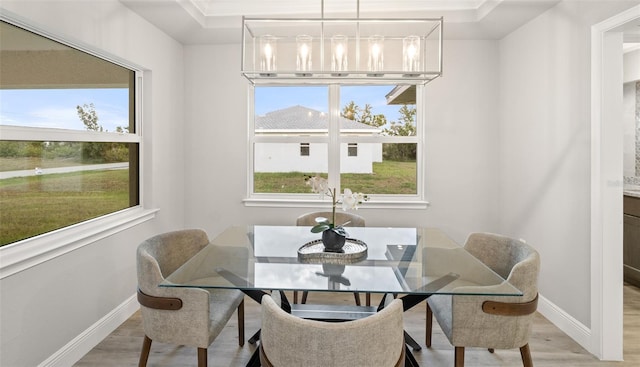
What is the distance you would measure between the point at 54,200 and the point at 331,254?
5.62 feet

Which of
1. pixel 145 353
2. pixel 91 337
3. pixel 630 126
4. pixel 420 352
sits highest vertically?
pixel 630 126

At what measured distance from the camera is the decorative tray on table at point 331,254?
2.09 meters

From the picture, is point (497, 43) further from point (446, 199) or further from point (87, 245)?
point (87, 245)

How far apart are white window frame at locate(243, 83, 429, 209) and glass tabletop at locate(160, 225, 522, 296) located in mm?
1327

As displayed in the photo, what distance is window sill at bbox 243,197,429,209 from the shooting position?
3.91m

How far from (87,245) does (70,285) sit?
0.27 metres

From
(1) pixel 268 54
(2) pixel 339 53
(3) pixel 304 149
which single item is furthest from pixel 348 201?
(3) pixel 304 149

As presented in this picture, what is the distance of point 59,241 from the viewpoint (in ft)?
7.41

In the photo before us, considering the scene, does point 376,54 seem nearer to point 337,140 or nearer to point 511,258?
point 511,258

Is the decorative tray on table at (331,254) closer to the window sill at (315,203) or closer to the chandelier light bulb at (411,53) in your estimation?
the chandelier light bulb at (411,53)

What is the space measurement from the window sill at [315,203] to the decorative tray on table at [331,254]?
1.57 m

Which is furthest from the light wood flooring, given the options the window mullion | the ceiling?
the ceiling

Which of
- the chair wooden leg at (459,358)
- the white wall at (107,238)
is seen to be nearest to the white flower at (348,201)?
the chair wooden leg at (459,358)

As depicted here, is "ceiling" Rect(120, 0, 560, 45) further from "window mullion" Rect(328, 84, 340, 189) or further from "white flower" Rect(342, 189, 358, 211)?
"white flower" Rect(342, 189, 358, 211)
